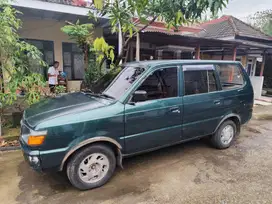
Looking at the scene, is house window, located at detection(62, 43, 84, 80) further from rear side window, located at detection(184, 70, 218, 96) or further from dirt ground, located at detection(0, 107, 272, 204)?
rear side window, located at detection(184, 70, 218, 96)

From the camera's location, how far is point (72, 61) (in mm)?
8438

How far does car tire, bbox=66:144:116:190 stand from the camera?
107 inches

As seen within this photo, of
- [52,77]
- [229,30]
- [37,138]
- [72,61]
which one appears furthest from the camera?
[229,30]

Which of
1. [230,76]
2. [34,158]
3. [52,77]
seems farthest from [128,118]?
[52,77]

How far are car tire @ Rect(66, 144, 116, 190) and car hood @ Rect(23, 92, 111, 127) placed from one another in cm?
57

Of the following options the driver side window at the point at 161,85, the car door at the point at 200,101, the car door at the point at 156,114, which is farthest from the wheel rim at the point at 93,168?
the car door at the point at 200,101

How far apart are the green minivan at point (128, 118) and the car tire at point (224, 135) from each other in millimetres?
21

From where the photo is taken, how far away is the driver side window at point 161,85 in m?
3.21

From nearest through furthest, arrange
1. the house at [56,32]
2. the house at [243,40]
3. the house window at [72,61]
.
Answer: the house at [56,32], the house window at [72,61], the house at [243,40]

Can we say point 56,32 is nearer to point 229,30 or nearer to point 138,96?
point 138,96

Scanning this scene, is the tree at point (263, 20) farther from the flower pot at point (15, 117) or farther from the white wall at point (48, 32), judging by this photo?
the flower pot at point (15, 117)

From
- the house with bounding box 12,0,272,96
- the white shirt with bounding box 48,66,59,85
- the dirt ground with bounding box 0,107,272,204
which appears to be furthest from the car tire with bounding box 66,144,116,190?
the white shirt with bounding box 48,66,59,85

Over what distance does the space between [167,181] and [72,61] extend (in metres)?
6.84

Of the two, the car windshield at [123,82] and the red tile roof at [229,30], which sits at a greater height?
the red tile roof at [229,30]
